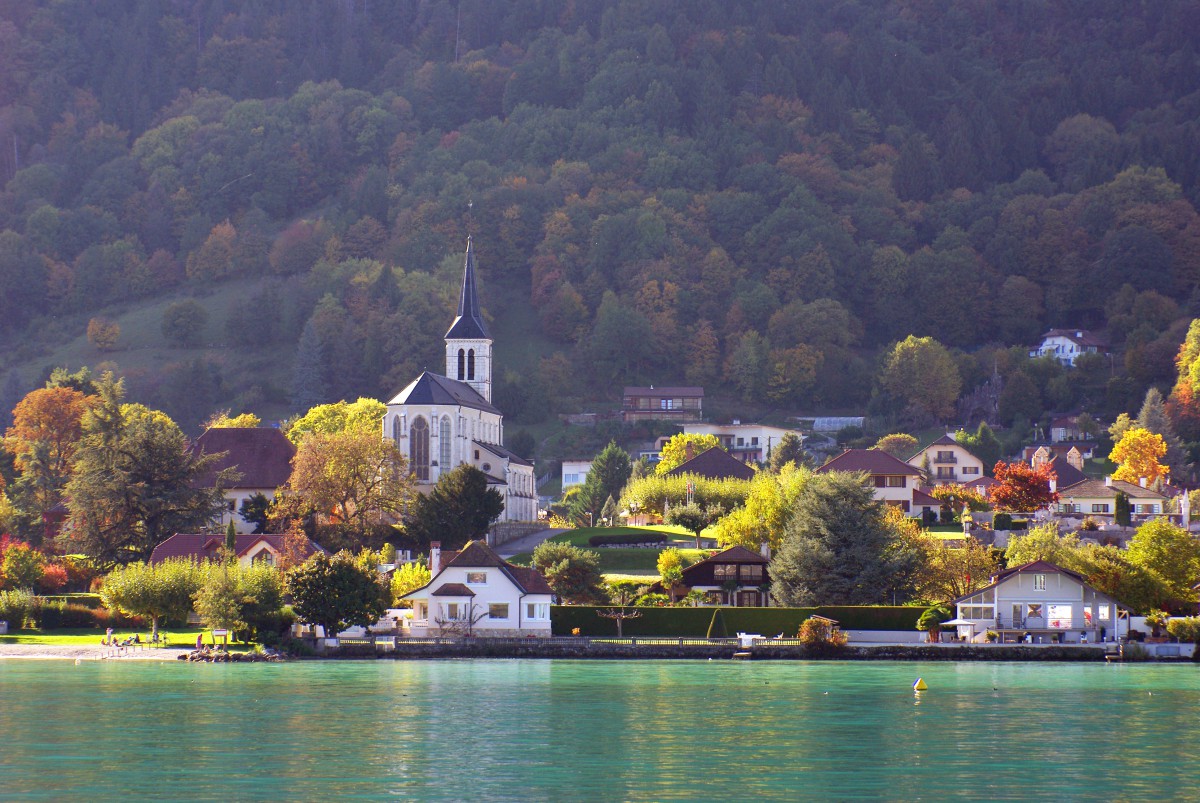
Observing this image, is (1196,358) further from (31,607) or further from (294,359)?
(31,607)

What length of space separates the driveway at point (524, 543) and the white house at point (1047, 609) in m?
24.8

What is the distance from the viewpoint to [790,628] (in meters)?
69.2

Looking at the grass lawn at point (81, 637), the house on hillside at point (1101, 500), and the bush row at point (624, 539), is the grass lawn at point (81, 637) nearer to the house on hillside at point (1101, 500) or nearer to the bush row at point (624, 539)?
the bush row at point (624, 539)

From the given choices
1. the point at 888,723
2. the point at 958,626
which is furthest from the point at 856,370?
the point at 888,723

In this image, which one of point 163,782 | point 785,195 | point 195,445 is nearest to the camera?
point 163,782

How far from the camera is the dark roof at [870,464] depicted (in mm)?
93438

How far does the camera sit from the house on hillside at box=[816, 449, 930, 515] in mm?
92938

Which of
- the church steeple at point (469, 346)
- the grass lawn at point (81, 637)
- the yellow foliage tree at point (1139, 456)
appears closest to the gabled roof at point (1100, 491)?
the yellow foliage tree at point (1139, 456)

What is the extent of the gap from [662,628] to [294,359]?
334 feet

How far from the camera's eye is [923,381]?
15075 centimetres

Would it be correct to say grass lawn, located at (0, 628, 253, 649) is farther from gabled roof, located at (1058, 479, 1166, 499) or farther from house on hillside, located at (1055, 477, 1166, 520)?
gabled roof, located at (1058, 479, 1166, 499)

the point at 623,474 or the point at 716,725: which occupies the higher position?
the point at 623,474

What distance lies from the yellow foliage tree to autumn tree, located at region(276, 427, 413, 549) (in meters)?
43.8

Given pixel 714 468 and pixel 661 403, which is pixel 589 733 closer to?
pixel 714 468
